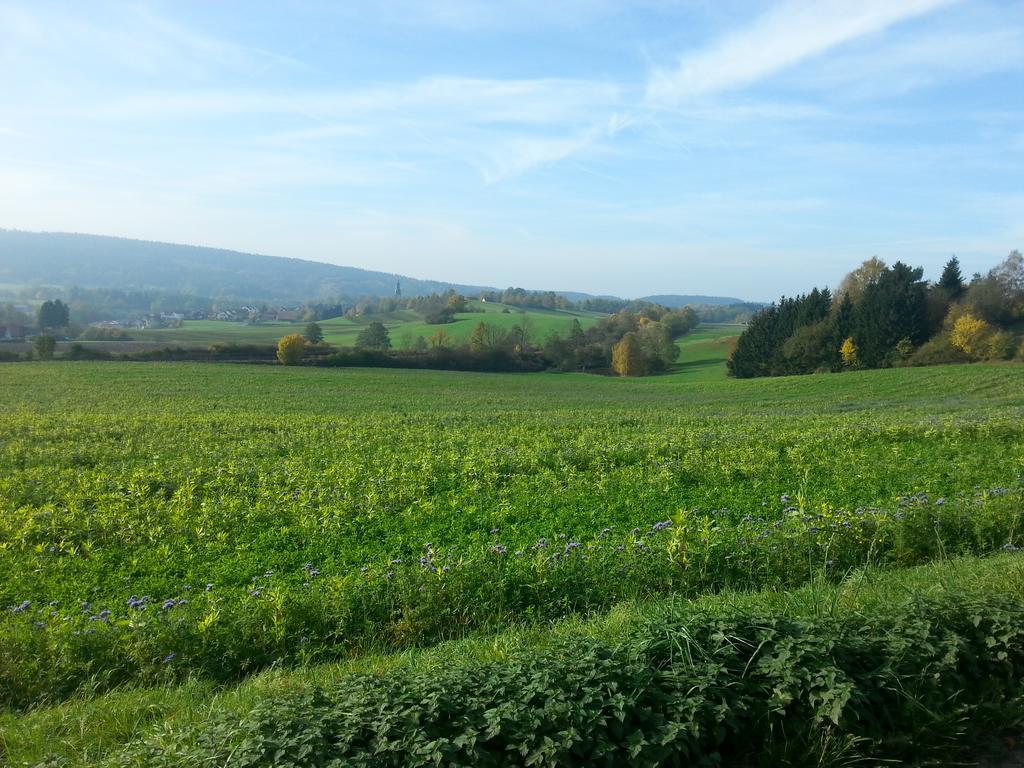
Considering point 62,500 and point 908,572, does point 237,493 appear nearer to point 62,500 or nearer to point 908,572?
point 62,500

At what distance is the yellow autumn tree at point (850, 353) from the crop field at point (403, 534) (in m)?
55.4

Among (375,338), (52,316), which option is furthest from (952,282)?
(52,316)

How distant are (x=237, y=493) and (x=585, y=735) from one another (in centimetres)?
971

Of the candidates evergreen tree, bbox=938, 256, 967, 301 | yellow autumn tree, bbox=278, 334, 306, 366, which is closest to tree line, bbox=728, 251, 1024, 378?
evergreen tree, bbox=938, 256, 967, 301

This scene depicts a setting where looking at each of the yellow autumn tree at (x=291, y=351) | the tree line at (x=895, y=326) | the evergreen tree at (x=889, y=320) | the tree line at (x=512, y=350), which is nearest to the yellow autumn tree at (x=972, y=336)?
the tree line at (x=895, y=326)

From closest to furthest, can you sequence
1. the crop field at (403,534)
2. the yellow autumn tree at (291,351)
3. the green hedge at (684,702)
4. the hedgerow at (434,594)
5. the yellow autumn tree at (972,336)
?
the green hedge at (684,702) < the hedgerow at (434,594) < the crop field at (403,534) < the yellow autumn tree at (972,336) < the yellow autumn tree at (291,351)

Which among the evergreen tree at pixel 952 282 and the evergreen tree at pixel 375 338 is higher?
the evergreen tree at pixel 952 282

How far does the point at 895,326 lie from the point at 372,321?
259 ft

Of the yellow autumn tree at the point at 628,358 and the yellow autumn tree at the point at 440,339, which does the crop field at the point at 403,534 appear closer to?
the yellow autumn tree at the point at 628,358

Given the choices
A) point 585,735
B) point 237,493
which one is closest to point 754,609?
point 585,735

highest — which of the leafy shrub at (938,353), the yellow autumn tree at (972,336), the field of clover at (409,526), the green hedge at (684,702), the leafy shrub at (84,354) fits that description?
the yellow autumn tree at (972,336)

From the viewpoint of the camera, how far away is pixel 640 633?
175 inches

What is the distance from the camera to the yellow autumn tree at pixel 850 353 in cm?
6906

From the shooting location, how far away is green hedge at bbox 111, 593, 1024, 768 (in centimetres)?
339
